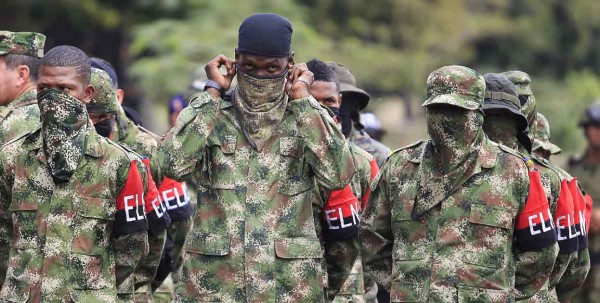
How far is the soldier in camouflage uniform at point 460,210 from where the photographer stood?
7.11 metres

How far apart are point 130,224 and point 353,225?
1252 millimetres

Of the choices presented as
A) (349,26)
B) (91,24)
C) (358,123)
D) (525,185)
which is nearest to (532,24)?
Result: (349,26)

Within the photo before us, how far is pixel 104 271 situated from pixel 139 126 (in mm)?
Result: 2266

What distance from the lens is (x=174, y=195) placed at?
8.95 m

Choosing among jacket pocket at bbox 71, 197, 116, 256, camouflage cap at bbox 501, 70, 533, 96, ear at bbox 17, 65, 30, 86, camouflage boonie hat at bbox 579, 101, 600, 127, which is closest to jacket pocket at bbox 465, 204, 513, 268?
jacket pocket at bbox 71, 197, 116, 256

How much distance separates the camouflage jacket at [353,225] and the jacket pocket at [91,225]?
1.19 meters

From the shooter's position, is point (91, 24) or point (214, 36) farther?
point (91, 24)

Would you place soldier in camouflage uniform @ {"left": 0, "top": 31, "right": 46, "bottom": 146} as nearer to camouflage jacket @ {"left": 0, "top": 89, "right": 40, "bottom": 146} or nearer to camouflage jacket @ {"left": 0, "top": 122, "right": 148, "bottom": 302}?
camouflage jacket @ {"left": 0, "top": 89, "right": 40, "bottom": 146}

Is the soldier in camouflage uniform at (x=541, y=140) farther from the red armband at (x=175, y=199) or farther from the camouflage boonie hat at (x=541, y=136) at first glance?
the red armband at (x=175, y=199)

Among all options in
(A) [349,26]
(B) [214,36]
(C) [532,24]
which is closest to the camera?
(B) [214,36]

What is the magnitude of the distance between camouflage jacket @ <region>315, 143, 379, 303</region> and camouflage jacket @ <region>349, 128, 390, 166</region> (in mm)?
980

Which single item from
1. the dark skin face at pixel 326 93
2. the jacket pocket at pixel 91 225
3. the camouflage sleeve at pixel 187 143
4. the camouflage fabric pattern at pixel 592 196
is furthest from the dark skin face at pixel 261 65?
the camouflage fabric pattern at pixel 592 196

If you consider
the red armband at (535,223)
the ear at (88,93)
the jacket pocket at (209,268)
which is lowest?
the jacket pocket at (209,268)

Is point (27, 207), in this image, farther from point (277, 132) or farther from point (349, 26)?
point (349, 26)
